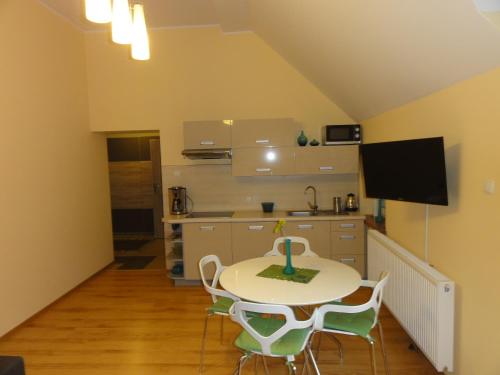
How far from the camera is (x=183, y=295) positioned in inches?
153

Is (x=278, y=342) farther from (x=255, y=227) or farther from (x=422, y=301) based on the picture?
(x=255, y=227)

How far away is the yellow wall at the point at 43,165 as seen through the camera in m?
3.06

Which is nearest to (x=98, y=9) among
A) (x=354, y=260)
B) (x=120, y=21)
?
(x=120, y=21)

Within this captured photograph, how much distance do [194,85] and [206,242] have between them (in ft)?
6.85

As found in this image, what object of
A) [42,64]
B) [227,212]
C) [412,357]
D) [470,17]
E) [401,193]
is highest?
[42,64]

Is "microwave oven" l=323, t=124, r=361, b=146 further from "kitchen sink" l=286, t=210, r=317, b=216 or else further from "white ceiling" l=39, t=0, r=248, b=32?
"white ceiling" l=39, t=0, r=248, b=32

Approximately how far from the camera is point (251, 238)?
4008 mm

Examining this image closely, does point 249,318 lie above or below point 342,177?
below

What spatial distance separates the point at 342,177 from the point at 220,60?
88.8 inches

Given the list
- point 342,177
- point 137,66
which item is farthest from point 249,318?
point 137,66

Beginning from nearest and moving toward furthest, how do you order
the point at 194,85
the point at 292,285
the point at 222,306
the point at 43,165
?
the point at 292,285 < the point at 222,306 < the point at 43,165 < the point at 194,85

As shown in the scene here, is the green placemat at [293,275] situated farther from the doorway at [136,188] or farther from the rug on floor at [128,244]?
the doorway at [136,188]

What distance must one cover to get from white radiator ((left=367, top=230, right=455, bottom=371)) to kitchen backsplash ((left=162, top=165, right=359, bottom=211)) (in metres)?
1.63

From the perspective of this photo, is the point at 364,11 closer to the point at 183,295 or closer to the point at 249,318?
the point at 249,318
